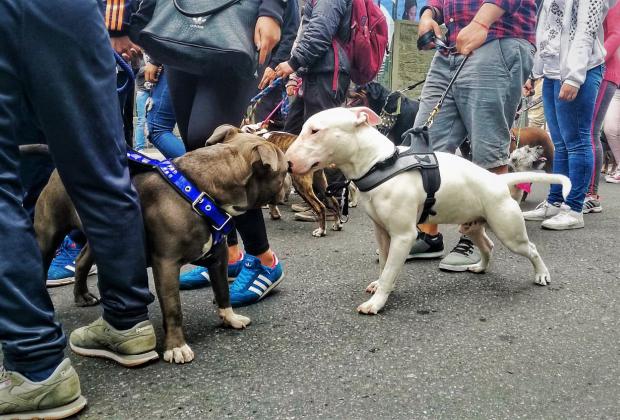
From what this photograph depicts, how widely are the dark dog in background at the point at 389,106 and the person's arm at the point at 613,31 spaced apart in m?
2.30

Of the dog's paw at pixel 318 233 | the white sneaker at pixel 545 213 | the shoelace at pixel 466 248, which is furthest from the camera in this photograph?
the white sneaker at pixel 545 213

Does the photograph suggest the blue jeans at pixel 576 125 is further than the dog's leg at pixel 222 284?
Yes

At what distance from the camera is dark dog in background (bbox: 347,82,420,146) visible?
6.60m

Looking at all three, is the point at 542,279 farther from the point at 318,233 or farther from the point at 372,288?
the point at 318,233

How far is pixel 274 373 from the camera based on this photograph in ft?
6.48

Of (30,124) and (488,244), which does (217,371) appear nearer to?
(30,124)

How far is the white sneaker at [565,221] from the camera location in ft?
15.0

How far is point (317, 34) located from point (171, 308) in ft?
10.2

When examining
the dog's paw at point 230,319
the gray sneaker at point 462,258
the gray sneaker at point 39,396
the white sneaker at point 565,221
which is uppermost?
the gray sneaker at point 39,396

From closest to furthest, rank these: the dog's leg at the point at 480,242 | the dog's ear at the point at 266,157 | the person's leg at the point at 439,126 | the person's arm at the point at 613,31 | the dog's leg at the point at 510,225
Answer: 1. the dog's ear at the point at 266,157
2. the dog's leg at the point at 510,225
3. the dog's leg at the point at 480,242
4. the person's leg at the point at 439,126
5. the person's arm at the point at 613,31

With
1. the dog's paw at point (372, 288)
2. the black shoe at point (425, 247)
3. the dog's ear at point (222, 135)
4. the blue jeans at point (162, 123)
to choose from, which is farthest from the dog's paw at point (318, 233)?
the dog's ear at point (222, 135)

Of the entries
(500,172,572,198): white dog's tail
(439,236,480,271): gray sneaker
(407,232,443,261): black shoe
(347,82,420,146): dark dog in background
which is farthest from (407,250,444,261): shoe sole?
(347,82,420,146): dark dog in background

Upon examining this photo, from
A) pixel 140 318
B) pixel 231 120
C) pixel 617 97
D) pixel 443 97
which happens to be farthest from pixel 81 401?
pixel 617 97

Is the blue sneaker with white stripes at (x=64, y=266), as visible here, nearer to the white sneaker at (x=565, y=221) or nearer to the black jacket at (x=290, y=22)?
the black jacket at (x=290, y=22)
